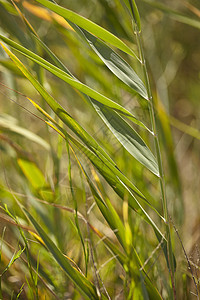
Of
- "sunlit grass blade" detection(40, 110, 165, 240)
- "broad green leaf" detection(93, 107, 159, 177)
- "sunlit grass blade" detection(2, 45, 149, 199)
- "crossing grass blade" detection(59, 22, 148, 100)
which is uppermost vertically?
"crossing grass blade" detection(59, 22, 148, 100)

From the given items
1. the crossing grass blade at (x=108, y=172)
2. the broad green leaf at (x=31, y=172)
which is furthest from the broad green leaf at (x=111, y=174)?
the broad green leaf at (x=31, y=172)

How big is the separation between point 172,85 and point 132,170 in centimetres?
74

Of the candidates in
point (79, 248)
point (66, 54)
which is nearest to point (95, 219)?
point (79, 248)

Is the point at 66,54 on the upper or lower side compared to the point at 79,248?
upper

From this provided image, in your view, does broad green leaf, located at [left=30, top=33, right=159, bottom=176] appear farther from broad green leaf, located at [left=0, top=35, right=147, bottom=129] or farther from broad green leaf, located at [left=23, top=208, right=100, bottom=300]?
broad green leaf, located at [left=23, top=208, right=100, bottom=300]

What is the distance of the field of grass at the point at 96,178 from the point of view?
1.52 feet

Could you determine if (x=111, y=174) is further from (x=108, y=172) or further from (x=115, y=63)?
(x=115, y=63)

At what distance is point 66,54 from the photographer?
1189 millimetres

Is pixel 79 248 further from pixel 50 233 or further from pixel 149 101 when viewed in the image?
pixel 149 101

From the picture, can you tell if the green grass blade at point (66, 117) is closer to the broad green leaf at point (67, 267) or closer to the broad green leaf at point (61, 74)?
the broad green leaf at point (61, 74)

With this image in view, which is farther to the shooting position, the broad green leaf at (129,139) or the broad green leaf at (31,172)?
the broad green leaf at (31,172)

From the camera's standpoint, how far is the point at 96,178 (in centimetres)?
53

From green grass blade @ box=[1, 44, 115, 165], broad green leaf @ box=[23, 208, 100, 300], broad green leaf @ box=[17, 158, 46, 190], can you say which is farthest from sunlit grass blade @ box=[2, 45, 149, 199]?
broad green leaf @ box=[17, 158, 46, 190]

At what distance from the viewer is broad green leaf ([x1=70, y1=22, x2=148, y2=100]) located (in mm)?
492
